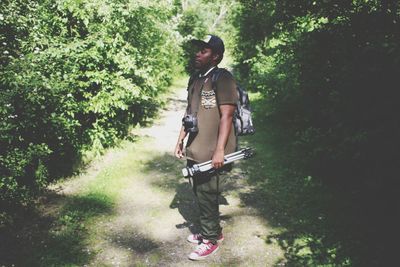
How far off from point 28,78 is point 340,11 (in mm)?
4542

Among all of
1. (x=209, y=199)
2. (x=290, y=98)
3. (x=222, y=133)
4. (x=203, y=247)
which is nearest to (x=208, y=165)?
(x=222, y=133)

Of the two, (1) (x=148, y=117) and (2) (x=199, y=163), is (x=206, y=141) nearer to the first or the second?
(2) (x=199, y=163)

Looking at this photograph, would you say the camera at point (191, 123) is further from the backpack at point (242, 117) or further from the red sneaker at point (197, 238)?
the red sneaker at point (197, 238)

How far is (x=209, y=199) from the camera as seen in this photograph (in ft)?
14.0

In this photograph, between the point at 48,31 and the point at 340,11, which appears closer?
the point at 340,11

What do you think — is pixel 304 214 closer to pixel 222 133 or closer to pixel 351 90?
pixel 351 90

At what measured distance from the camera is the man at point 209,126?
3914 mm

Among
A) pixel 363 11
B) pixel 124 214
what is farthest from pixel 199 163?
pixel 363 11

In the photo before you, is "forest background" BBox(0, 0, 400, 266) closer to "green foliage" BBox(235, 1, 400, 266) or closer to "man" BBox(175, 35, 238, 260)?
"green foliage" BBox(235, 1, 400, 266)

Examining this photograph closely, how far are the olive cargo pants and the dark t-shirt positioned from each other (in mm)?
241

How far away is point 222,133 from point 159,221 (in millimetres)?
2162

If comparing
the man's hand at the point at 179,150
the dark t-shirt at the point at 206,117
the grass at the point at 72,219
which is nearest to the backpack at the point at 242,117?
the dark t-shirt at the point at 206,117

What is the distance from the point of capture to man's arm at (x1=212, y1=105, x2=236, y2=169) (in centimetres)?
390

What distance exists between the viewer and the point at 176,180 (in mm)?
6898
